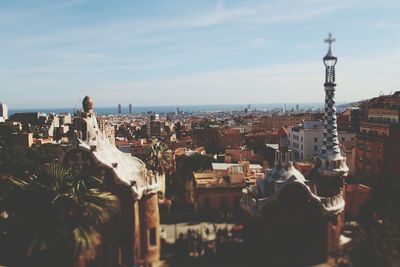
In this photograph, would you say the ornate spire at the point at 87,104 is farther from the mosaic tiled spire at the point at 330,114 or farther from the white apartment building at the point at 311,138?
the white apartment building at the point at 311,138

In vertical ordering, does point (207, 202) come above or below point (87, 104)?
below

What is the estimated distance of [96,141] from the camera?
77.7ft

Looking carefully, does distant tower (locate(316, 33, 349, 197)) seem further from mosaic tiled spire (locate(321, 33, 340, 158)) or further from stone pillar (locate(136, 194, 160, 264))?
stone pillar (locate(136, 194, 160, 264))

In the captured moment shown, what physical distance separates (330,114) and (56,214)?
19.5 metres

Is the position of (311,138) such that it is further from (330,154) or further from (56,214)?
(56,214)

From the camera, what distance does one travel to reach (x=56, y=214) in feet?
55.5

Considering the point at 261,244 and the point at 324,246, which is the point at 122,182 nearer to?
the point at 261,244

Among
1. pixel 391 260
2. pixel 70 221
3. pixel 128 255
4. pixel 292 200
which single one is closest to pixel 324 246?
pixel 292 200

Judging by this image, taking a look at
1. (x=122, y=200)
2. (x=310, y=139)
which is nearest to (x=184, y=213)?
(x=122, y=200)

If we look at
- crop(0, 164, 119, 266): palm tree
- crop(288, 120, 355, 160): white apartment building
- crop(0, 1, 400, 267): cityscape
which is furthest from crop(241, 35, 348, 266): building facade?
crop(288, 120, 355, 160): white apartment building

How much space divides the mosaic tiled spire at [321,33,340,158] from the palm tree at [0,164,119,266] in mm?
16314

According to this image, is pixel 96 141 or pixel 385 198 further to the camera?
pixel 385 198

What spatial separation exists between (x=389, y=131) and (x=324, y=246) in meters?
34.7

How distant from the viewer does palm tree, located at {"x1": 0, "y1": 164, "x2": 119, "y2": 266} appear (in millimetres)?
16156
